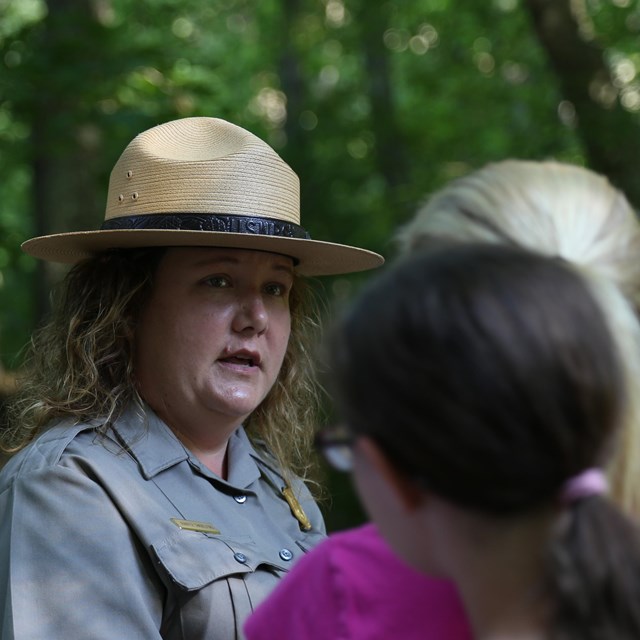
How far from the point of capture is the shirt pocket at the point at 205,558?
6.93ft

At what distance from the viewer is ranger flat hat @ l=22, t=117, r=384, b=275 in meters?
2.41

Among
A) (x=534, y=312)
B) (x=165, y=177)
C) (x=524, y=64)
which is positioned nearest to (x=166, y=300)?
(x=165, y=177)

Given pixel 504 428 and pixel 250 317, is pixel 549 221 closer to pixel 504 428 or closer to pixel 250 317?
pixel 504 428

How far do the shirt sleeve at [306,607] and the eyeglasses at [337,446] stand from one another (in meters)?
0.18

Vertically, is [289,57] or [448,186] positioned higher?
[289,57]

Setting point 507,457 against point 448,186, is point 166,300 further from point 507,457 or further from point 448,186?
point 507,457

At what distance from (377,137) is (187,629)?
342 inches

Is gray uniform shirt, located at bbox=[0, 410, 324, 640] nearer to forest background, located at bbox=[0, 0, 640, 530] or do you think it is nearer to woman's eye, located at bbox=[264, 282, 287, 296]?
woman's eye, located at bbox=[264, 282, 287, 296]

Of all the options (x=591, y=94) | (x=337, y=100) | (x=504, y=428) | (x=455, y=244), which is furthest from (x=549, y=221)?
(x=337, y=100)

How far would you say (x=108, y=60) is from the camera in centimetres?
524

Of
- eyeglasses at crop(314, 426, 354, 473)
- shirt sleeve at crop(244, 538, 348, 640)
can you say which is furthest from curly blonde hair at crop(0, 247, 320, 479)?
eyeglasses at crop(314, 426, 354, 473)

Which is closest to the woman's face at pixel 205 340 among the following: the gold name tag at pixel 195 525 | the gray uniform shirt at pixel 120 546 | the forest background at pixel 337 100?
the gray uniform shirt at pixel 120 546

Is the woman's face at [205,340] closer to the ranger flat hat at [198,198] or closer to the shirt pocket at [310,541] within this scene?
the ranger flat hat at [198,198]

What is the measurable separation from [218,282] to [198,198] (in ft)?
0.72
